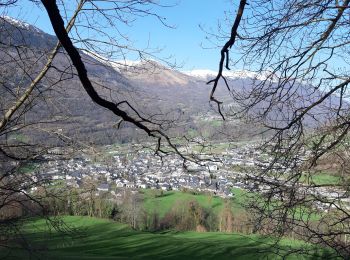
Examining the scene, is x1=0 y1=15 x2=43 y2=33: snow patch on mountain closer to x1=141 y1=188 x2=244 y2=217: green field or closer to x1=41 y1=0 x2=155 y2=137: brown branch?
x1=41 y1=0 x2=155 y2=137: brown branch

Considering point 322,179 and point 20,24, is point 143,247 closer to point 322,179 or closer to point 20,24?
point 322,179

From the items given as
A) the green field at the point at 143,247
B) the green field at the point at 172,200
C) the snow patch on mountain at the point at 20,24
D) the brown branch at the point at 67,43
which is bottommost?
the green field at the point at 143,247

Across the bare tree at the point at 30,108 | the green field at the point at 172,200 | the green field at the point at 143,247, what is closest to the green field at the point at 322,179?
the bare tree at the point at 30,108

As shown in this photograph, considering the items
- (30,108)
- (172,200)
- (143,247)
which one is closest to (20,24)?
(30,108)

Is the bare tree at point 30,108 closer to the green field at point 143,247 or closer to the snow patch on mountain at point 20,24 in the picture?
the snow patch on mountain at point 20,24

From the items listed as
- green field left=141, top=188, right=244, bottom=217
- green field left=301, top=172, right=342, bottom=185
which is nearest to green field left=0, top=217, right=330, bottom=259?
green field left=141, top=188, right=244, bottom=217

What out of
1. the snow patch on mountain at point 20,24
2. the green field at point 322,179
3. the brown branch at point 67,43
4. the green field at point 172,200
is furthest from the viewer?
the green field at point 172,200

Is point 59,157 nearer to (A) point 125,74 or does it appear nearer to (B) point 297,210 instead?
(A) point 125,74

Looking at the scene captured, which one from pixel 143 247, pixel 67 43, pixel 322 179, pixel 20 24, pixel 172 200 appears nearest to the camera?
pixel 67 43

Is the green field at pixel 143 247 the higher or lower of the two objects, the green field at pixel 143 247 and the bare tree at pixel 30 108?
the lower

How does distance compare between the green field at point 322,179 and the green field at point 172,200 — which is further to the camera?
the green field at point 172,200

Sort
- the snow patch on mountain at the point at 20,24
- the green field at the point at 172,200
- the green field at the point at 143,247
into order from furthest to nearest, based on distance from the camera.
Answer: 1. the green field at the point at 172,200
2. the green field at the point at 143,247
3. the snow patch on mountain at the point at 20,24
